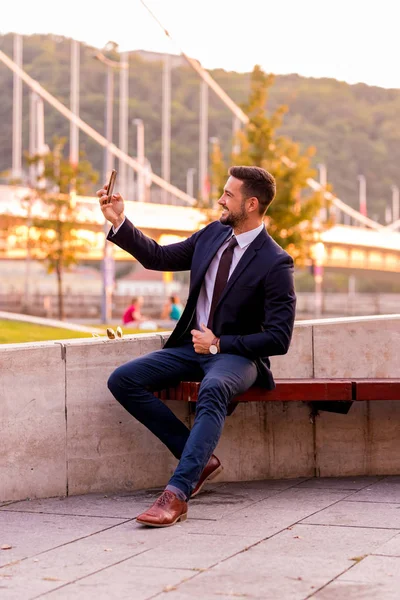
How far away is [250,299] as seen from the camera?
16.1ft

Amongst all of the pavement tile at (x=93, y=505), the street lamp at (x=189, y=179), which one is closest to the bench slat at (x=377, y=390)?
the pavement tile at (x=93, y=505)

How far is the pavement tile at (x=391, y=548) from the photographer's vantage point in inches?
148

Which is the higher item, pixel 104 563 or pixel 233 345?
pixel 233 345

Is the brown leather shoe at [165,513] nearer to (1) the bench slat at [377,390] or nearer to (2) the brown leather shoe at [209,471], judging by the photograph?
(2) the brown leather shoe at [209,471]

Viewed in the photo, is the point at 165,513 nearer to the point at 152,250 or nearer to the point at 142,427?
the point at 142,427

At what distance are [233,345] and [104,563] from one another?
1430mm

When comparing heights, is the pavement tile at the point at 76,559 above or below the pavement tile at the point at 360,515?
above

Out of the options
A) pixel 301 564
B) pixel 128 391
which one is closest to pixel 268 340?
pixel 128 391

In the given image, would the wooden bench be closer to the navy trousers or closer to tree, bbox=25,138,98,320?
the navy trousers

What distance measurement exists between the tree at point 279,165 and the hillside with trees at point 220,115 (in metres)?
37.2

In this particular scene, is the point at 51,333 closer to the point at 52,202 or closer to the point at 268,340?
the point at 268,340

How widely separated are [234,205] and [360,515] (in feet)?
4.80

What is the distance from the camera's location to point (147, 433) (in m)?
5.34

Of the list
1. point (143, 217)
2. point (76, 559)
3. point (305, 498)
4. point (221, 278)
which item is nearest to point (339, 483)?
point (305, 498)
